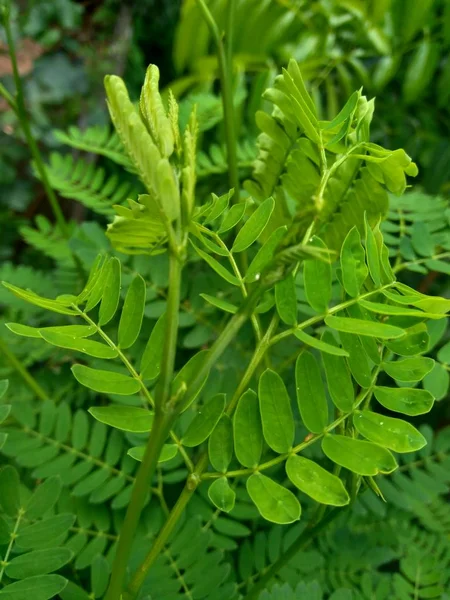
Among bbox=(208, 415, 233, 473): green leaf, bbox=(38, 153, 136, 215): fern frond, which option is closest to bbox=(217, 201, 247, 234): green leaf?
bbox=(208, 415, 233, 473): green leaf

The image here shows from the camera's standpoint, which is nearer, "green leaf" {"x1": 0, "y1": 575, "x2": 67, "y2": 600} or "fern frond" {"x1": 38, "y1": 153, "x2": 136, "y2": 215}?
"green leaf" {"x1": 0, "y1": 575, "x2": 67, "y2": 600}

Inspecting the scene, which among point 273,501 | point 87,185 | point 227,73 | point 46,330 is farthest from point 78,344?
point 87,185

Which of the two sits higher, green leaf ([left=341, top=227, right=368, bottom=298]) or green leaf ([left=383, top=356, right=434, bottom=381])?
green leaf ([left=341, top=227, right=368, bottom=298])

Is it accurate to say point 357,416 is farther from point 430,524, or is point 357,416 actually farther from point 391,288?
point 430,524

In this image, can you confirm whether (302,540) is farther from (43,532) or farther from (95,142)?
(95,142)

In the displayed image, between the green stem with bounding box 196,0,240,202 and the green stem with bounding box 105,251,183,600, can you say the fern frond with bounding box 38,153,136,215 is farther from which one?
the green stem with bounding box 105,251,183,600

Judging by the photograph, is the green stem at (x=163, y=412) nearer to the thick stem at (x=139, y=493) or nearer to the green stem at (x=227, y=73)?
the thick stem at (x=139, y=493)

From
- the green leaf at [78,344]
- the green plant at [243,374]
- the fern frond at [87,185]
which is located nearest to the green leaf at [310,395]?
the green plant at [243,374]
